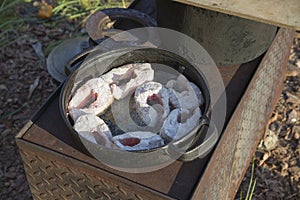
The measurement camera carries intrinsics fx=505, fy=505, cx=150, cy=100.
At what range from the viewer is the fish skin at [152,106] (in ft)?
5.63

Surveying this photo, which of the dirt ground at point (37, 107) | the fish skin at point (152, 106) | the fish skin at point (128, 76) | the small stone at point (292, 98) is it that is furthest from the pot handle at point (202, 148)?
the small stone at point (292, 98)

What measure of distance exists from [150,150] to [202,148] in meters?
0.19

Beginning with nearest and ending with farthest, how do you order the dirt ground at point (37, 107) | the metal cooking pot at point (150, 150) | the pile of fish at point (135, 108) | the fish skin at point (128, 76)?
the metal cooking pot at point (150, 150), the pile of fish at point (135, 108), the fish skin at point (128, 76), the dirt ground at point (37, 107)

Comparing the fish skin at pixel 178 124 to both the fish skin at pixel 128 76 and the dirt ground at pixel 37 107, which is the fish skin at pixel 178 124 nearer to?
the fish skin at pixel 128 76

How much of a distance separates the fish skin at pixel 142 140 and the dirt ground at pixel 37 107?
0.89 meters

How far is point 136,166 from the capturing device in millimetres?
1551

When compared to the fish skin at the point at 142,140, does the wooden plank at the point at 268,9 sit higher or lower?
higher

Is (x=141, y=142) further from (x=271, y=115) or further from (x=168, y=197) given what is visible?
(x=271, y=115)

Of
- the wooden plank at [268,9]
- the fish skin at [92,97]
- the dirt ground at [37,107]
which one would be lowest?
the dirt ground at [37,107]

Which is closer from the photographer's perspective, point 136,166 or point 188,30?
point 136,166

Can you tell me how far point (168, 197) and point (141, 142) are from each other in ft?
0.67

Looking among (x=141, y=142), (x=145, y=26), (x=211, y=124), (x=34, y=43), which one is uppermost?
(x=145, y=26)

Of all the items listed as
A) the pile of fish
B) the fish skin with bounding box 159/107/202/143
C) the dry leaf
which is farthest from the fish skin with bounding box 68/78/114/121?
the dry leaf

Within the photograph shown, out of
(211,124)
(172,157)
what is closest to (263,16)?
(211,124)
